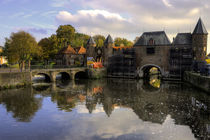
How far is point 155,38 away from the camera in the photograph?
41.5 meters

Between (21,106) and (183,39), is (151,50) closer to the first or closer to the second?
(183,39)

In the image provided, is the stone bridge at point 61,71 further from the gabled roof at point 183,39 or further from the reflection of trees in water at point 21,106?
the gabled roof at point 183,39

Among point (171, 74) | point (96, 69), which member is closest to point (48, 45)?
point (96, 69)

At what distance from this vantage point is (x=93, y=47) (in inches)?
1941

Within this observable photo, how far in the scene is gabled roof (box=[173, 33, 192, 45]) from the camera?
40.4m

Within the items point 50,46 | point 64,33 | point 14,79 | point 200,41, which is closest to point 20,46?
point 14,79

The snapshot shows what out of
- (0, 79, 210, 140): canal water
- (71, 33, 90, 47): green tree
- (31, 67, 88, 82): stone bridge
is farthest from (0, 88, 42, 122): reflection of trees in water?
(71, 33, 90, 47): green tree

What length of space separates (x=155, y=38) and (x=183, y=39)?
6.56m

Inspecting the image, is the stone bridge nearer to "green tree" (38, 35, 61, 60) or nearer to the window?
"green tree" (38, 35, 61, 60)

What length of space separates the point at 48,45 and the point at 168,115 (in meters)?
44.6

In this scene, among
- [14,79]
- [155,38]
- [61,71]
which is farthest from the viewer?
[155,38]

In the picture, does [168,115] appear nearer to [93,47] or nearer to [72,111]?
[72,111]

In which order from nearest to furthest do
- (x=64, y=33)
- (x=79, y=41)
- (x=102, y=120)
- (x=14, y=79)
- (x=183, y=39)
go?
1. (x=102, y=120)
2. (x=14, y=79)
3. (x=183, y=39)
4. (x=64, y=33)
5. (x=79, y=41)

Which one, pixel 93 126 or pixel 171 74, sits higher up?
pixel 171 74
